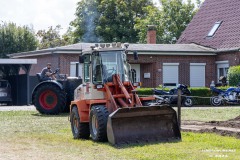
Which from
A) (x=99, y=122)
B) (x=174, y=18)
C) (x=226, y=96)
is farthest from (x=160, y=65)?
(x=99, y=122)

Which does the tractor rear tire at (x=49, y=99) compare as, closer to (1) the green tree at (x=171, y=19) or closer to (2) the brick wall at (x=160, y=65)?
(2) the brick wall at (x=160, y=65)

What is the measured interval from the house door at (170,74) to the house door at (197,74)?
1058 millimetres

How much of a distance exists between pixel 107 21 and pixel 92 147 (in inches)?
1856

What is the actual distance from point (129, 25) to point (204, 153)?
5008 centimetres

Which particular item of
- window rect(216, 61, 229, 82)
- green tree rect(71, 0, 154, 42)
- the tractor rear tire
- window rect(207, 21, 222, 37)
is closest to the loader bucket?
the tractor rear tire

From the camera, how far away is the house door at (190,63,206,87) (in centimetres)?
4028

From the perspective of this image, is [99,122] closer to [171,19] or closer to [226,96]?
[226,96]

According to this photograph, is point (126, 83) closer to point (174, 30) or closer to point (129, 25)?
point (174, 30)

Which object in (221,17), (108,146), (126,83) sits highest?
(221,17)

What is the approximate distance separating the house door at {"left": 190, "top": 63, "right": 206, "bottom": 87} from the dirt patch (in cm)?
1924

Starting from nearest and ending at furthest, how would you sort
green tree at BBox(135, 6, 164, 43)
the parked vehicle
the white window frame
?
the parked vehicle
the white window frame
green tree at BBox(135, 6, 164, 43)

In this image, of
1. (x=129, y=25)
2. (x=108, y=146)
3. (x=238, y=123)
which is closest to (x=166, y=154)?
(x=108, y=146)

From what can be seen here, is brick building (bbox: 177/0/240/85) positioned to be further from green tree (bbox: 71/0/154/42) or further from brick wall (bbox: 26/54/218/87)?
green tree (bbox: 71/0/154/42)

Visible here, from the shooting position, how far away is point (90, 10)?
211 ft
